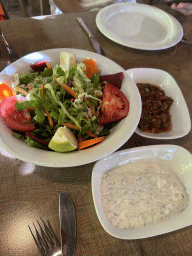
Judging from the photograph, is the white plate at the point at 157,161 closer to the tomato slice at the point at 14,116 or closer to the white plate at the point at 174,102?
the white plate at the point at 174,102

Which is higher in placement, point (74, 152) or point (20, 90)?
point (20, 90)

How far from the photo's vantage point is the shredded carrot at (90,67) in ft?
4.32

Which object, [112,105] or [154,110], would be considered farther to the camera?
[154,110]

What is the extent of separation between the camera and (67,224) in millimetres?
935

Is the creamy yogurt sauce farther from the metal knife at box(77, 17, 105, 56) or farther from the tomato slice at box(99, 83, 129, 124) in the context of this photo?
the metal knife at box(77, 17, 105, 56)

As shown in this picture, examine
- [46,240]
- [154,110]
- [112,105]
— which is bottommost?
[46,240]

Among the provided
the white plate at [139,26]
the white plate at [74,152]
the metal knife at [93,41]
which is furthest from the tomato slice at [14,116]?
the white plate at [139,26]

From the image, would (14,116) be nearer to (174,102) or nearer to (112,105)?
(112,105)

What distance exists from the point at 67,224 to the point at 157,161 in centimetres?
59

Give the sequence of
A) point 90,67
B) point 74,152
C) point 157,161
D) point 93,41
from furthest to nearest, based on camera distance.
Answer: point 93,41 < point 90,67 < point 157,161 < point 74,152

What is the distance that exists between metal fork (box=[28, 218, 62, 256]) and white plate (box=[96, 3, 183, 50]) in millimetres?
1556

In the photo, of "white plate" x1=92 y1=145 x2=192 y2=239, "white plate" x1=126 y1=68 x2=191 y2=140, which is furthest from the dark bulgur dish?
"white plate" x1=92 y1=145 x2=192 y2=239

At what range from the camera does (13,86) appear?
1.19 metres

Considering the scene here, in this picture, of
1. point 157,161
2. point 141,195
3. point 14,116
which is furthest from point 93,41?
point 141,195
